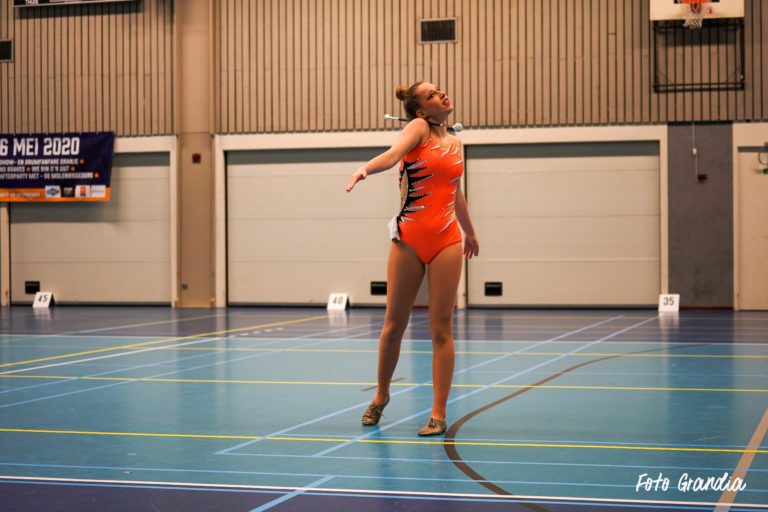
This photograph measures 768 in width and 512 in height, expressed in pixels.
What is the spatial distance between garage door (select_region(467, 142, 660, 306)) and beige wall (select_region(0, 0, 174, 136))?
22.1ft

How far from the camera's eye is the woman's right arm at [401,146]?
207 inches

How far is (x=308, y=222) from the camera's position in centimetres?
2012

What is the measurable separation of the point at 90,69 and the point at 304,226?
5.60 metres

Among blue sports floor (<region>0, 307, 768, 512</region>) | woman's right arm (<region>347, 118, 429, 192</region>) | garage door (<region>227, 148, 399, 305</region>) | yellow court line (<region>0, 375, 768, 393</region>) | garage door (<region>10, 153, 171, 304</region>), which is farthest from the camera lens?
garage door (<region>10, 153, 171, 304</region>)

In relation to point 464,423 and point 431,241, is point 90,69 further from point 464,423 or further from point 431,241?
point 464,423

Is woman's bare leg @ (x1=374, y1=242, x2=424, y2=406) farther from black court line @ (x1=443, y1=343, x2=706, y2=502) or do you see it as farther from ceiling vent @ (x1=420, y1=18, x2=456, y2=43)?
ceiling vent @ (x1=420, y1=18, x2=456, y2=43)

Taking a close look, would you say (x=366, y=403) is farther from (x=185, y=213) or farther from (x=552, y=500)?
(x=185, y=213)

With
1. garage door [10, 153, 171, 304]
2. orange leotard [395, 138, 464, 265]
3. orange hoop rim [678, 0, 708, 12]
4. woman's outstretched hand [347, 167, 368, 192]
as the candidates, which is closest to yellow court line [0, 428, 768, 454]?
orange leotard [395, 138, 464, 265]

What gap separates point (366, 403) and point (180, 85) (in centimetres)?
1481

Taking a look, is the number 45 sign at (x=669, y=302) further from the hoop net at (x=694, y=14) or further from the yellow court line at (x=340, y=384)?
the yellow court line at (x=340, y=384)

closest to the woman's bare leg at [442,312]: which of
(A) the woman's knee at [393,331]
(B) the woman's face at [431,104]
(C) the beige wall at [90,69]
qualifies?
(A) the woman's knee at [393,331]

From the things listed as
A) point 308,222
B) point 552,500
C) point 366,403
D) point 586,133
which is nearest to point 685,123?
point 586,133

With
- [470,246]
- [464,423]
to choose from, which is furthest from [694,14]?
[464,423]

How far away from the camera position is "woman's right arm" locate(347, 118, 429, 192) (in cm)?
525
